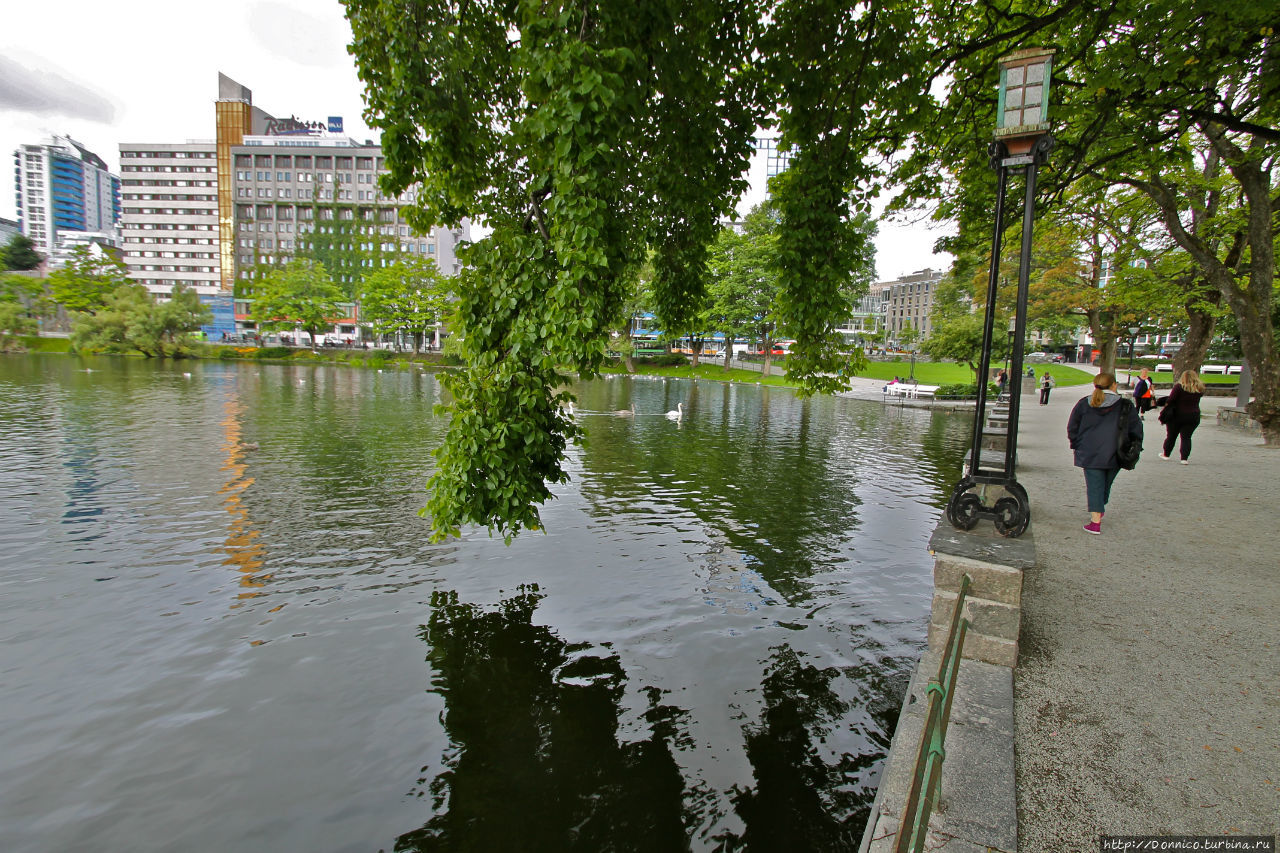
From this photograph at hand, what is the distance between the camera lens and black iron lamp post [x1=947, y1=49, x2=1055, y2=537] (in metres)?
5.44

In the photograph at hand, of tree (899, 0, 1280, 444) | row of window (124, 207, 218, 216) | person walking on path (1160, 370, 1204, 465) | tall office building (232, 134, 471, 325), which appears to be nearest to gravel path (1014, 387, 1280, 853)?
person walking on path (1160, 370, 1204, 465)

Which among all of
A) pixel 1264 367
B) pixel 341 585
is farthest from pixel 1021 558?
pixel 1264 367

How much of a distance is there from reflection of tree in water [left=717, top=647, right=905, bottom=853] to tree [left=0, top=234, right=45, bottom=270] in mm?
105976

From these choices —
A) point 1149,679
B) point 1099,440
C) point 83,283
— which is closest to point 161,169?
point 83,283

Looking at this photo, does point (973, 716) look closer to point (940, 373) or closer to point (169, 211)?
point (940, 373)

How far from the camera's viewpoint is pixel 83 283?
2539 inches

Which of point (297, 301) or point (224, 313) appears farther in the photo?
point (224, 313)

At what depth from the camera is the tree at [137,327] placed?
55469 mm

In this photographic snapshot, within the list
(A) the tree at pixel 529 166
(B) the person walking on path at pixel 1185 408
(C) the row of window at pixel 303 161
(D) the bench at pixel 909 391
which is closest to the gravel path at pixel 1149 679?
(A) the tree at pixel 529 166

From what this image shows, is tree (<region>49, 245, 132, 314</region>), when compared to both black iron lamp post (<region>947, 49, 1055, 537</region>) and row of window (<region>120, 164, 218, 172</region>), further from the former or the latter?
black iron lamp post (<region>947, 49, 1055, 537</region>)

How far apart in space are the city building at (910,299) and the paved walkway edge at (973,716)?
144 meters

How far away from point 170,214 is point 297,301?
67.7m

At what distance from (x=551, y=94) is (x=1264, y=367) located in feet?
64.3

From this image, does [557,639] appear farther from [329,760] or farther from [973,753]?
[973,753]
